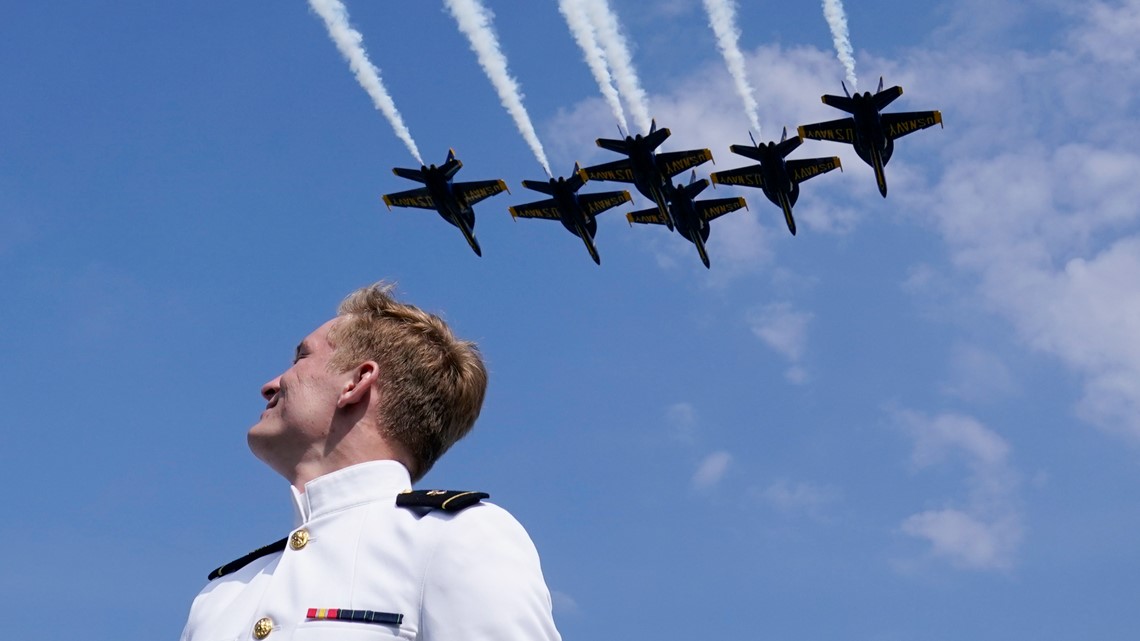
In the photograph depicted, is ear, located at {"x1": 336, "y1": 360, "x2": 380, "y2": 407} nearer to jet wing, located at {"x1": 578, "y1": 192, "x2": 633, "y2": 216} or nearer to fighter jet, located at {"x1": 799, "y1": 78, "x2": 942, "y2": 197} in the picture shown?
fighter jet, located at {"x1": 799, "y1": 78, "x2": 942, "y2": 197}

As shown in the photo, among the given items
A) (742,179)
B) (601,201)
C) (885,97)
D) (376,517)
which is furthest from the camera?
(601,201)

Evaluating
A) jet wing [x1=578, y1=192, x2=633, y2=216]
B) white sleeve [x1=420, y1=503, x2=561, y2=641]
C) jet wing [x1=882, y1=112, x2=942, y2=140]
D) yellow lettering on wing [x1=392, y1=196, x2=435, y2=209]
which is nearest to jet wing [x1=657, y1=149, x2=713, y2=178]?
jet wing [x1=578, y1=192, x2=633, y2=216]

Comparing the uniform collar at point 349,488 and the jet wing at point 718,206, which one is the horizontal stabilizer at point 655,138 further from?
the uniform collar at point 349,488

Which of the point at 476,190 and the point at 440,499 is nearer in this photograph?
the point at 440,499

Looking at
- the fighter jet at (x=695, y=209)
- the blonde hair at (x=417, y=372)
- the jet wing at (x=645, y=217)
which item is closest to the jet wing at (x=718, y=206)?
the fighter jet at (x=695, y=209)

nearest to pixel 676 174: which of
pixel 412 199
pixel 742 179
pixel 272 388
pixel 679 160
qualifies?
pixel 679 160

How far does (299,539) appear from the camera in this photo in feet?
16.5

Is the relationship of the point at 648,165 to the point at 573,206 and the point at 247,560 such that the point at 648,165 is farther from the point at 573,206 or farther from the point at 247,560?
the point at 247,560

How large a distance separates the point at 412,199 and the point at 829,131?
79.0ft

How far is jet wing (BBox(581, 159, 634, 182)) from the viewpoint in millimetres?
61225

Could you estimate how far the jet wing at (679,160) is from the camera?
6066cm

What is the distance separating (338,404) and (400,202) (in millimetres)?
62316

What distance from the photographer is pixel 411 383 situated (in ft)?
17.6

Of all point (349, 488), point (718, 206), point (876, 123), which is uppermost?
point (718, 206)
